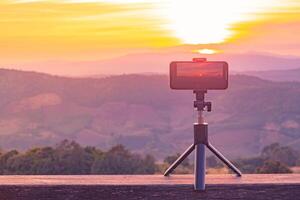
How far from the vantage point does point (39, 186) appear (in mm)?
6102

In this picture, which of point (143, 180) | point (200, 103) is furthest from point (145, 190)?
point (200, 103)

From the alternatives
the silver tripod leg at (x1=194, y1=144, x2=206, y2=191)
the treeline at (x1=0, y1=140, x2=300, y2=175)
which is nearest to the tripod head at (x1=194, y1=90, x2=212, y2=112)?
the silver tripod leg at (x1=194, y1=144, x2=206, y2=191)

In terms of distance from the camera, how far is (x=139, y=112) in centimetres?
3225

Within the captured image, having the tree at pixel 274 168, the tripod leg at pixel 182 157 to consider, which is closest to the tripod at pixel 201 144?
the tripod leg at pixel 182 157

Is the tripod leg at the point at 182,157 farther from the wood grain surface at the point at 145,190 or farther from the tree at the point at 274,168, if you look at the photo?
the tree at the point at 274,168

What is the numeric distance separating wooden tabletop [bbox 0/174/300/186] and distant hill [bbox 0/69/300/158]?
20415 mm

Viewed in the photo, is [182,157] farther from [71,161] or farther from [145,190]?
[71,161]

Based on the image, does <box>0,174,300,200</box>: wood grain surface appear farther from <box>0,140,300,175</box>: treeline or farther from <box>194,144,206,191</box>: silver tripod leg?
<box>0,140,300,175</box>: treeline

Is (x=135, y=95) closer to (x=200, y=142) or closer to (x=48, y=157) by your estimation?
(x=48, y=157)

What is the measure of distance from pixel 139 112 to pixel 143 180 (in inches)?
1024

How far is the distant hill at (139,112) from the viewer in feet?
93.6

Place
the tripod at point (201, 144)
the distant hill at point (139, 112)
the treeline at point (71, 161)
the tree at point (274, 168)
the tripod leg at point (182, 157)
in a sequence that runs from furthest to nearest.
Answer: the distant hill at point (139, 112)
the tree at point (274, 168)
the treeline at point (71, 161)
the tripod leg at point (182, 157)
the tripod at point (201, 144)

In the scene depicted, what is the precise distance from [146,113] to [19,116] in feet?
14.0

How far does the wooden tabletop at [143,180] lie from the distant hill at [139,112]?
20.4 m
